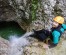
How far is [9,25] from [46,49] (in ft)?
4.60

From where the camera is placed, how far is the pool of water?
596cm

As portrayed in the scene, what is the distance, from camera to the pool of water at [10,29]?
5.96 m

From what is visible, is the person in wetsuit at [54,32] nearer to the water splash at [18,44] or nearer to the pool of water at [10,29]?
the water splash at [18,44]

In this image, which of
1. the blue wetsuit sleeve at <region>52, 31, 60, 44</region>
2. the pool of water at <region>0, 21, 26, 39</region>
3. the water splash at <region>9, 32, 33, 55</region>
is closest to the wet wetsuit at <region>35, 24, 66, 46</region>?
the blue wetsuit sleeve at <region>52, 31, 60, 44</region>

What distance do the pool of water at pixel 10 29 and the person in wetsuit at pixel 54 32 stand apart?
0.64 m

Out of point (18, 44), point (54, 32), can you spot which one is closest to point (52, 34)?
point (54, 32)

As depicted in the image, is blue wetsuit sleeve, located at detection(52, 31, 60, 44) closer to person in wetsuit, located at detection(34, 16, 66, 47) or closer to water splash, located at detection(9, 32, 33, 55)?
person in wetsuit, located at detection(34, 16, 66, 47)

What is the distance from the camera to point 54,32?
17.8 ft

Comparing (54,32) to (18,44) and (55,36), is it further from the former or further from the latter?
(18,44)

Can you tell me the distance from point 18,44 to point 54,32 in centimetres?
91

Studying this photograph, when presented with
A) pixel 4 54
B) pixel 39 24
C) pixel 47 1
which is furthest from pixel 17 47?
pixel 47 1

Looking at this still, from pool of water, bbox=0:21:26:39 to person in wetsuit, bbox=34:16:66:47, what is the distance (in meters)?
0.64

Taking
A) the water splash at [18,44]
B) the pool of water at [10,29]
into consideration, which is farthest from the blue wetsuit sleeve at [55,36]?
the pool of water at [10,29]

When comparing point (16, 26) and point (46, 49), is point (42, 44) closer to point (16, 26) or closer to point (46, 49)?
point (46, 49)
